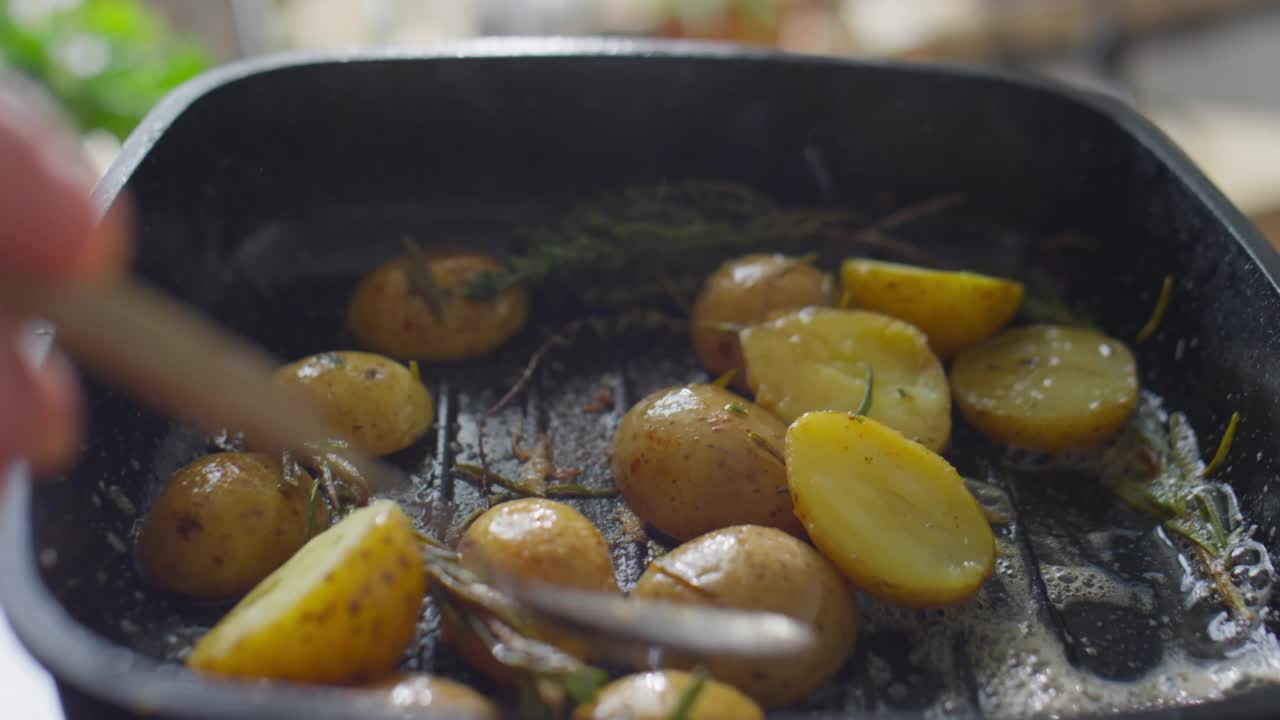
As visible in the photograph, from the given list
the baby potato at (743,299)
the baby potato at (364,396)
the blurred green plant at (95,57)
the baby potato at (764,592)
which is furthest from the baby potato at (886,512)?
the blurred green plant at (95,57)

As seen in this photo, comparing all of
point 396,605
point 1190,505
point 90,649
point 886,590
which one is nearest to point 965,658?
point 886,590

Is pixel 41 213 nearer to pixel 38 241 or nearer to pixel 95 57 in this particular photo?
pixel 38 241

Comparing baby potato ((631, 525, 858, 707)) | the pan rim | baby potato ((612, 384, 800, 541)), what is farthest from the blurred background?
baby potato ((631, 525, 858, 707))

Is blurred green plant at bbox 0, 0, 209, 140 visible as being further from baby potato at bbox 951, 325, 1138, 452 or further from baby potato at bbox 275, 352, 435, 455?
baby potato at bbox 951, 325, 1138, 452

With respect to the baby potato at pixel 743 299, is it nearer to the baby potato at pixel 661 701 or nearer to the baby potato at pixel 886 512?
the baby potato at pixel 886 512

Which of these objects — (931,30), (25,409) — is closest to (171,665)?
(25,409)
